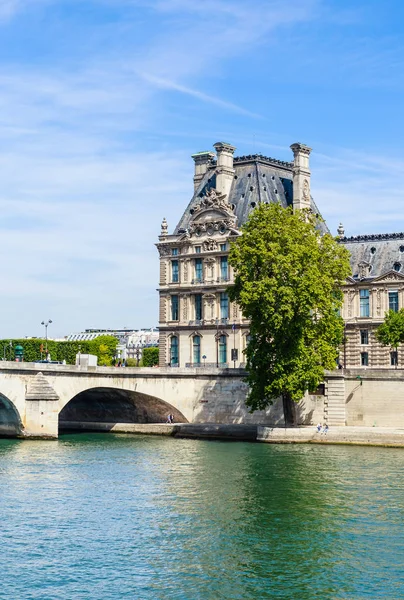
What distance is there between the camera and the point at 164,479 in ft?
173

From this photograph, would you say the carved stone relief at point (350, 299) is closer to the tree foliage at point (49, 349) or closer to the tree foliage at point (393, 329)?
the tree foliage at point (393, 329)

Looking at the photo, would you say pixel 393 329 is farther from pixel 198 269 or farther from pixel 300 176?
pixel 198 269

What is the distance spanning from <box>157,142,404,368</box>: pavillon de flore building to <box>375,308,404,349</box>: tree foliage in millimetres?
6995

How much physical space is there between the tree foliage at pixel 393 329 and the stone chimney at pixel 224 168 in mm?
20520

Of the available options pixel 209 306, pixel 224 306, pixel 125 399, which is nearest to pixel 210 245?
pixel 209 306

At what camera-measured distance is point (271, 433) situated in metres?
70.8

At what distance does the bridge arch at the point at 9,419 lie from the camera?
71.0m

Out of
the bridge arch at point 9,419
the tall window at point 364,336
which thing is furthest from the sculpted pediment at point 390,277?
the bridge arch at point 9,419

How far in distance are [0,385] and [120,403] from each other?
1469 centimetres

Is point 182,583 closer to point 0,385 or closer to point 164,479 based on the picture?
point 164,479

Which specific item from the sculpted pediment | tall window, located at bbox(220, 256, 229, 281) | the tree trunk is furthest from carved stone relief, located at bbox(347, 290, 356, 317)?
the tree trunk

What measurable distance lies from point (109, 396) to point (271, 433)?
15.2 metres

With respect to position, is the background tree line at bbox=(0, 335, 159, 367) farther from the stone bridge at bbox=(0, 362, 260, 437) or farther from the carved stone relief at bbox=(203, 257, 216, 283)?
the stone bridge at bbox=(0, 362, 260, 437)

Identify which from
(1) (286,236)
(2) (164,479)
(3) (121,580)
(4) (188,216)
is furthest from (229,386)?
(3) (121,580)
